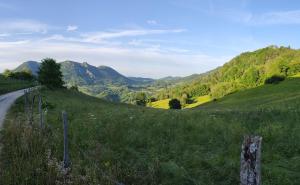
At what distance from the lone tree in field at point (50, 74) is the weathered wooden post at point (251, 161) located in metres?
61.0

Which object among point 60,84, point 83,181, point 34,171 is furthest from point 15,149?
point 60,84

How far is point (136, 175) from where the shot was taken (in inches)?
412

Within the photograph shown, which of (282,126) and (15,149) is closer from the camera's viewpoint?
(15,149)

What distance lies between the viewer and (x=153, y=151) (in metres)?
15.5

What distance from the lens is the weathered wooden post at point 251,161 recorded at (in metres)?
5.12

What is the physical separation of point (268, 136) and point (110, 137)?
8.46 meters

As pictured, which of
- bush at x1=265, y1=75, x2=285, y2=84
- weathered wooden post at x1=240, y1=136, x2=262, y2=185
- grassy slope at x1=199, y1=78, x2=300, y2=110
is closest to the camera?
weathered wooden post at x1=240, y1=136, x2=262, y2=185

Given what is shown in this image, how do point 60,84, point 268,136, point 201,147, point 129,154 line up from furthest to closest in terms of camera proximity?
1. point 60,84
2. point 268,136
3. point 201,147
4. point 129,154

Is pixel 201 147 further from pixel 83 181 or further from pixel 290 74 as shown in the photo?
pixel 290 74

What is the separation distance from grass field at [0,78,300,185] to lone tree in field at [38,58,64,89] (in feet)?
136

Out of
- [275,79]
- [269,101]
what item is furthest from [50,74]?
[275,79]

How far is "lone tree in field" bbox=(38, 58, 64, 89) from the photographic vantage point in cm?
6300

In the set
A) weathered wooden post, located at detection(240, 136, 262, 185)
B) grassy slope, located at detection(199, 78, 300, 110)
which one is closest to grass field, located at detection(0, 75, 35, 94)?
grassy slope, located at detection(199, 78, 300, 110)

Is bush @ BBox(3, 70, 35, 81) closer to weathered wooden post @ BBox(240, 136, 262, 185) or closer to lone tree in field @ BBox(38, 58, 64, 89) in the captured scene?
lone tree in field @ BBox(38, 58, 64, 89)
